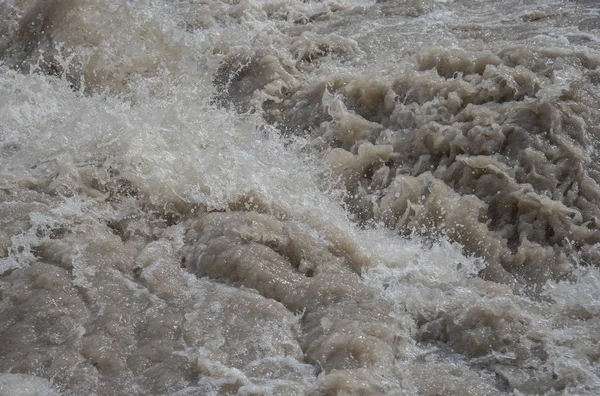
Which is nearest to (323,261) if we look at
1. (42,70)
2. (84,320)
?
(84,320)

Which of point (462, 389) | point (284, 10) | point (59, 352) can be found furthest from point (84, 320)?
point (284, 10)

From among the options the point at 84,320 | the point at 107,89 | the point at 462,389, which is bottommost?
the point at 462,389

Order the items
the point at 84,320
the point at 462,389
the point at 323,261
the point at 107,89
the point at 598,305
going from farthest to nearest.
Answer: the point at 107,89 → the point at 323,261 → the point at 598,305 → the point at 84,320 → the point at 462,389

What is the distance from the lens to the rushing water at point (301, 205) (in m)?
3.27

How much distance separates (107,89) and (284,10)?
2329mm

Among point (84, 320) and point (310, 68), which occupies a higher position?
point (310, 68)

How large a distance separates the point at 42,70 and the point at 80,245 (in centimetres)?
Answer: 275

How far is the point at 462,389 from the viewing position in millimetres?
3162

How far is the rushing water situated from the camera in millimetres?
3270

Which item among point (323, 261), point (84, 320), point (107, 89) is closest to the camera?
point (84, 320)

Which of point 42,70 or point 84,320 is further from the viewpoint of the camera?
point 42,70

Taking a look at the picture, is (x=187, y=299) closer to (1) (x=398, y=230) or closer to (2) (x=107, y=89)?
(1) (x=398, y=230)

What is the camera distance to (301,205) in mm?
4344

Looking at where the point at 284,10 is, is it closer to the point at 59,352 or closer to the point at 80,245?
the point at 80,245
